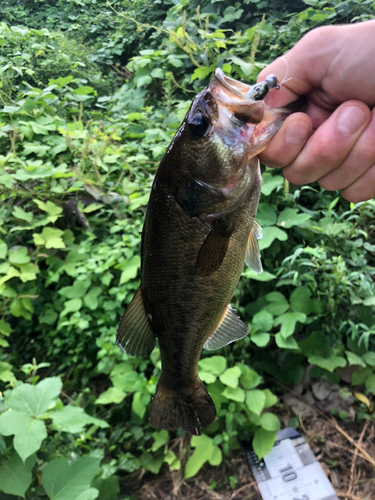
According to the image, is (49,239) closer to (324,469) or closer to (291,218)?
(291,218)

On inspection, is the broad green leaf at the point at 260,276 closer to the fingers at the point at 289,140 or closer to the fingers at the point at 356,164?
the fingers at the point at 356,164

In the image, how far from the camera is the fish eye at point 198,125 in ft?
3.21

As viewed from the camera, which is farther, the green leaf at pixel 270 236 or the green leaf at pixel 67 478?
the green leaf at pixel 270 236

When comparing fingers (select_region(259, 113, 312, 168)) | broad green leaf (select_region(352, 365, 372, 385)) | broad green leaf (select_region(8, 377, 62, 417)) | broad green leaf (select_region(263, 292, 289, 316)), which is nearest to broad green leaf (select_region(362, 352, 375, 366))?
broad green leaf (select_region(352, 365, 372, 385))

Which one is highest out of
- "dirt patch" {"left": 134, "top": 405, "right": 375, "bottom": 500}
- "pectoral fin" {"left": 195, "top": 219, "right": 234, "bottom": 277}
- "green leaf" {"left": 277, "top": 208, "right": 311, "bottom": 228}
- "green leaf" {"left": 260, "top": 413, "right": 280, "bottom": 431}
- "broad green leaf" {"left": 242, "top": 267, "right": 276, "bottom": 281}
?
"pectoral fin" {"left": 195, "top": 219, "right": 234, "bottom": 277}

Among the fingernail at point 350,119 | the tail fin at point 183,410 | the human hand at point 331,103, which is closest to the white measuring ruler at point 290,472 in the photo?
the tail fin at point 183,410

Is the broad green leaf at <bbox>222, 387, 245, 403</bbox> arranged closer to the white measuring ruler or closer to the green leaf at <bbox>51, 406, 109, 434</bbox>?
the white measuring ruler

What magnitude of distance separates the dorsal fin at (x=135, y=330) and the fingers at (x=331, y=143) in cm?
84

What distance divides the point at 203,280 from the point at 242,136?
502 mm

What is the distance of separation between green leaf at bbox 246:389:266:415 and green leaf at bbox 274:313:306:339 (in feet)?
1.32

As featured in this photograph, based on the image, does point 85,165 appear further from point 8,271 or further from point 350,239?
point 350,239

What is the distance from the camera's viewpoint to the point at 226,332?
4.40 ft

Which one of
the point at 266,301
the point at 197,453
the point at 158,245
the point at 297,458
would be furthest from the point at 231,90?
the point at 297,458

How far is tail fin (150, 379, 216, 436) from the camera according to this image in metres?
1.37
